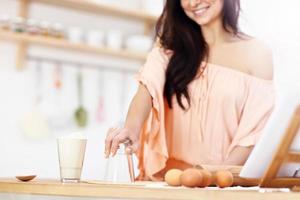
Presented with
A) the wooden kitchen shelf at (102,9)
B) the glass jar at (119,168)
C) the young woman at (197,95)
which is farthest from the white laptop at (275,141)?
the wooden kitchen shelf at (102,9)

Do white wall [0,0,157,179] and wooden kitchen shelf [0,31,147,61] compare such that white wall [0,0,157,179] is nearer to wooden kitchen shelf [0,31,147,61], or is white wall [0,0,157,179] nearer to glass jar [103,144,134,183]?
wooden kitchen shelf [0,31,147,61]

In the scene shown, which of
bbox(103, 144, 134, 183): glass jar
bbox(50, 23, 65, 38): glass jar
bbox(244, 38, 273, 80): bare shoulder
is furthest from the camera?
bbox(50, 23, 65, 38): glass jar

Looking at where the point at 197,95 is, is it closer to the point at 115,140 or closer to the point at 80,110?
the point at 115,140

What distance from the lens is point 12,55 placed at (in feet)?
9.29

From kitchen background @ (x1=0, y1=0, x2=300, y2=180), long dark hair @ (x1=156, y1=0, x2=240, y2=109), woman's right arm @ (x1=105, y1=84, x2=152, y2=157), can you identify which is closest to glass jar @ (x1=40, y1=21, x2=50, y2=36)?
kitchen background @ (x1=0, y1=0, x2=300, y2=180)

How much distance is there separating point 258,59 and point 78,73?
1.35 m

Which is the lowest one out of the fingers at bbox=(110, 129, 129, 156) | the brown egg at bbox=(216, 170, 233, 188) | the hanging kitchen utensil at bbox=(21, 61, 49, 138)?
the hanging kitchen utensil at bbox=(21, 61, 49, 138)

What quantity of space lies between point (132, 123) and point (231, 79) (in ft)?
1.22

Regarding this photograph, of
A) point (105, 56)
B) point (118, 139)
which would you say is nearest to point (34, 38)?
point (105, 56)

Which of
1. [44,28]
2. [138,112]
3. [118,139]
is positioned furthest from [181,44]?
[44,28]

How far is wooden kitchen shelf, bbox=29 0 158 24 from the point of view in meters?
2.90

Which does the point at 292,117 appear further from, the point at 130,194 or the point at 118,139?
the point at 118,139

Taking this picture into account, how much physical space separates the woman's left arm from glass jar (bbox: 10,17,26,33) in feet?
4.73

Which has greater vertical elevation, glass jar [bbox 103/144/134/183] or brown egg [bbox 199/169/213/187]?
brown egg [bbox 199/169/213/187]
